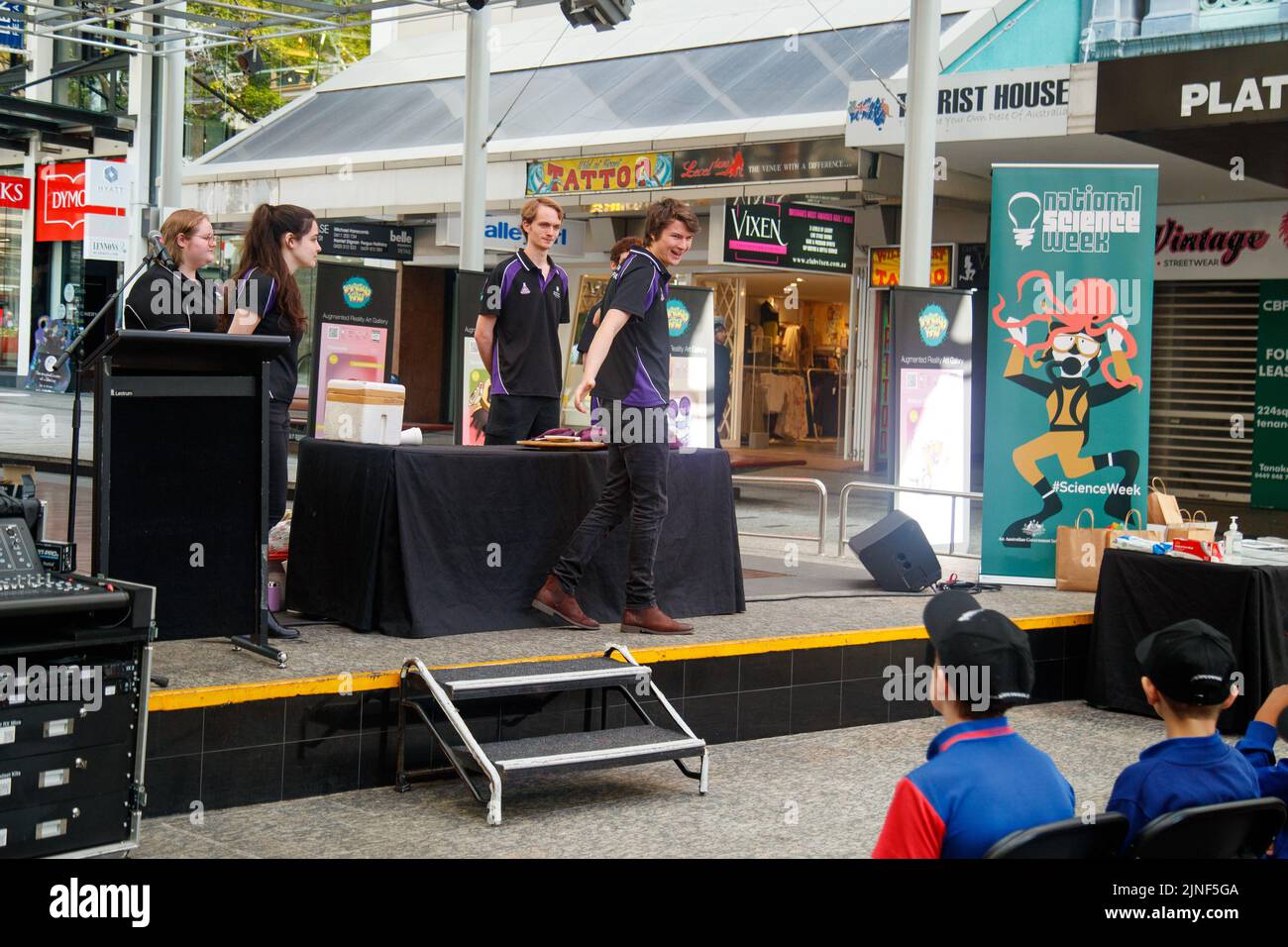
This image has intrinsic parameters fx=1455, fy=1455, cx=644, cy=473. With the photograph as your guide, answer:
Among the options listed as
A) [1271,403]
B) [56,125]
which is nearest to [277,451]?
[1271,403]

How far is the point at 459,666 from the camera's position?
5.28 meters

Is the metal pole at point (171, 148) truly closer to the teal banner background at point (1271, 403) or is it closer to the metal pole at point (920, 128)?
the metal pole at point (920, 128)

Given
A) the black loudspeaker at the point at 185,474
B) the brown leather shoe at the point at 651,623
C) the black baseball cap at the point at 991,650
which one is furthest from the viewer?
the brown leather shoe at the point at 651,623

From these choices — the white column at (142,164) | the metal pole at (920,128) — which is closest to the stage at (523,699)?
the metal pole at (920,128)

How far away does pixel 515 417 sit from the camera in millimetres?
6961

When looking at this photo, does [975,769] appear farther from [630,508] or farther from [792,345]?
[792,345]

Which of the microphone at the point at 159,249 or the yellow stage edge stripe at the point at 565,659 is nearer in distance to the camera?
the yellow stage edge stripe at the point at 565,659

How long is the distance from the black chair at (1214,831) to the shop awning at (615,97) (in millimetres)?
12475

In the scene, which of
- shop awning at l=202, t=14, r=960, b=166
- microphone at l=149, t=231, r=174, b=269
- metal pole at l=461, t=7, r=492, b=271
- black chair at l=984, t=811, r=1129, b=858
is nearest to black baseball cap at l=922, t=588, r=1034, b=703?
black chair at l=984, t=811, r=1129, b=858

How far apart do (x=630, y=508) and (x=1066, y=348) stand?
3.21 m

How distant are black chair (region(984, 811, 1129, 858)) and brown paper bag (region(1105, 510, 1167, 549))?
4.65m

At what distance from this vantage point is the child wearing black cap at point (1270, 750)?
3.53 m

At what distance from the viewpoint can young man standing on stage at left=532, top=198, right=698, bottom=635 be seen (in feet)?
19.9
